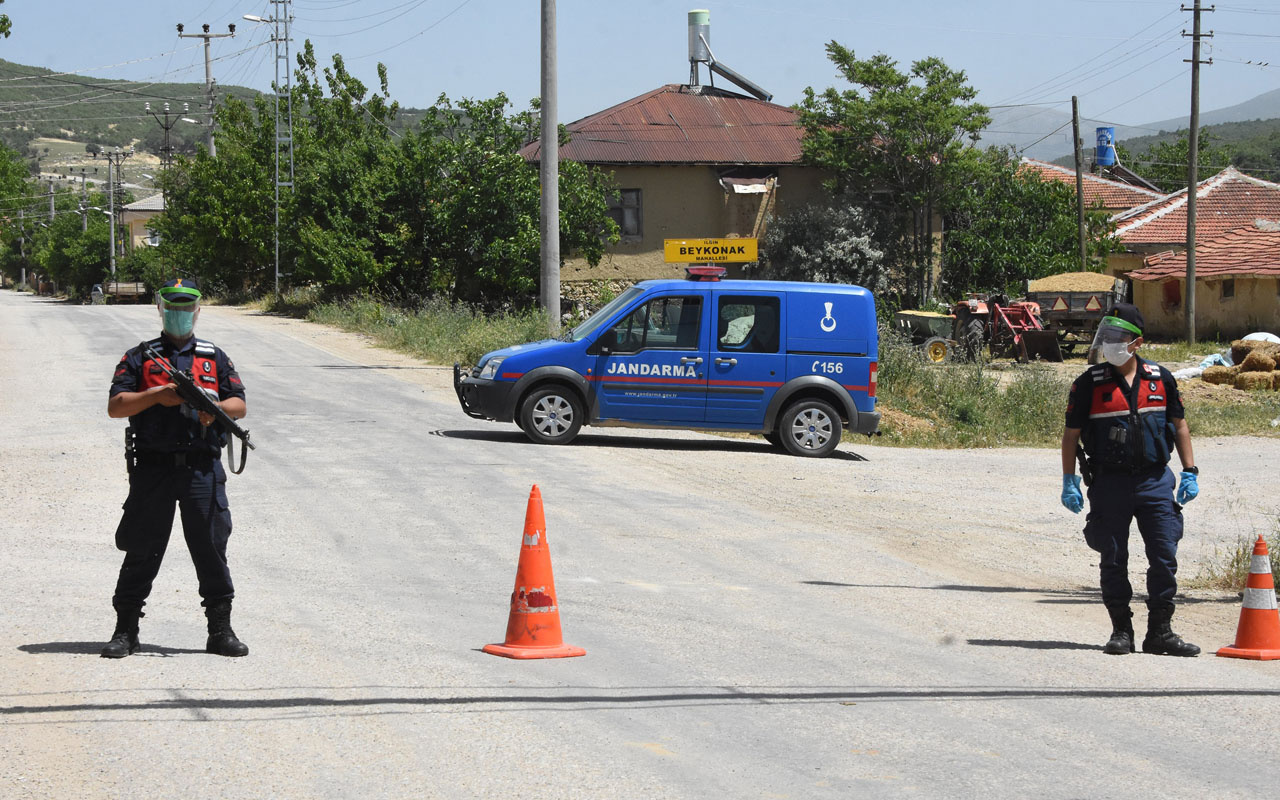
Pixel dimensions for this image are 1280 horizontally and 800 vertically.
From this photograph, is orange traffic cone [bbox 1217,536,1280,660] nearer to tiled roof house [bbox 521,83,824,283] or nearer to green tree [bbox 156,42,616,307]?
green tree [bbox 156,42,616,307]

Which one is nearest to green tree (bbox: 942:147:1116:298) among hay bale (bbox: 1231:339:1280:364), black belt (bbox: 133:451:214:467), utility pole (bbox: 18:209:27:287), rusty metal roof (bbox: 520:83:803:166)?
rusty metal roof (bbox: 520:83:803:166)

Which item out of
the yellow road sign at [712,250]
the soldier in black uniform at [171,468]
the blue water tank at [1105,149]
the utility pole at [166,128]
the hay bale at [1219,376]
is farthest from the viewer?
the utility pole at [166,128]

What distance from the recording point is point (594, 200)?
35844 millimetres

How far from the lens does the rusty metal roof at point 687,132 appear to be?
39.3 meters

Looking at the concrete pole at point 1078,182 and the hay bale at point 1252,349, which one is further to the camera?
the concrete pole at point 1078,182

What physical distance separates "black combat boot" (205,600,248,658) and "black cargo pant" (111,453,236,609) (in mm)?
186

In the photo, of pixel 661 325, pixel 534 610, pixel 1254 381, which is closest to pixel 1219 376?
pixel 1254 381

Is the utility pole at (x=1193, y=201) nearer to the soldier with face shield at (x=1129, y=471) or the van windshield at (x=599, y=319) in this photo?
the van windshield at (x=599, y=319)

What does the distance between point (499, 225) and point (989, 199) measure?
50.9ft

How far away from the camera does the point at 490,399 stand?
1497 cm

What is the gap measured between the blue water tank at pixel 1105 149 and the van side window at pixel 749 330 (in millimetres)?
63105

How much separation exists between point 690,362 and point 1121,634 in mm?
8284

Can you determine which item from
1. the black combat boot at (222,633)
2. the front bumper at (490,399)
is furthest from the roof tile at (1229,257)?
the black combat boot at (222,633)

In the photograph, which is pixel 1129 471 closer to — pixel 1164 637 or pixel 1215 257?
pixel 1164 637
